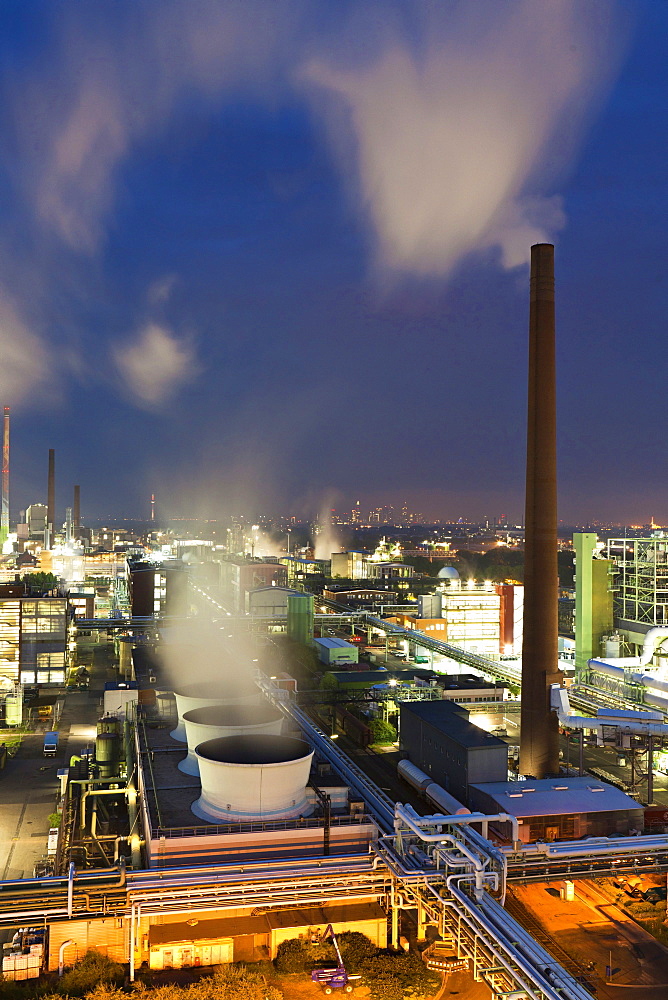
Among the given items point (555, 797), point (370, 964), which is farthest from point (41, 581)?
point (370, 964)

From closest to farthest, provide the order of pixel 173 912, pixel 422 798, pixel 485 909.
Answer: pixel 485 909 < pixel 173 912 < pixel 422 798

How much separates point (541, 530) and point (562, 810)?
7.26 meters

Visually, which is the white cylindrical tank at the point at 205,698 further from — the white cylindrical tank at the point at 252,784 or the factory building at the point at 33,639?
the factory building at the point at 33,639

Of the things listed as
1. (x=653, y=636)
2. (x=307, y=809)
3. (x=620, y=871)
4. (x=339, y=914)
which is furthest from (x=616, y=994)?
(x=653, y=636)

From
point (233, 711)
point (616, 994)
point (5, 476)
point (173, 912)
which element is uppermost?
point (5, 476)

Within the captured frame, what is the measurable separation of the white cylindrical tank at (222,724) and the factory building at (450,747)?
15.4ft

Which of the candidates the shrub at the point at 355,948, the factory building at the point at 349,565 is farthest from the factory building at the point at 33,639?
the factory building at the point at 349,565

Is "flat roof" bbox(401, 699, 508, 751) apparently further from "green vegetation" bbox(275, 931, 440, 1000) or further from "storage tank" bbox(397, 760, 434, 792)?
"green vegetation" bbox(275, 931, 440, 1000)

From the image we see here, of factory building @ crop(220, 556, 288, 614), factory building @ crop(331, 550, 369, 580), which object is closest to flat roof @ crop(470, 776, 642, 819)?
factory building @ crop(220, 556, 288, 614)

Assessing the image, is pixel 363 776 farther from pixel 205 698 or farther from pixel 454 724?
pixel 205 698

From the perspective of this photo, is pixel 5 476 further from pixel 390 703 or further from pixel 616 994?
pixel 616 994

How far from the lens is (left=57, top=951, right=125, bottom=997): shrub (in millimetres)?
12031

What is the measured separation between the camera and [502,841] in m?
16.3

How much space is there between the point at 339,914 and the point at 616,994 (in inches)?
190
